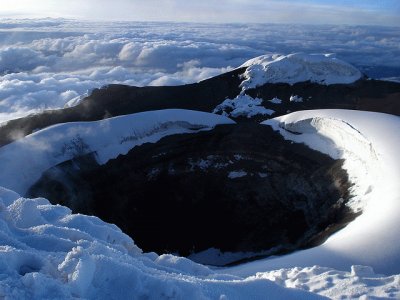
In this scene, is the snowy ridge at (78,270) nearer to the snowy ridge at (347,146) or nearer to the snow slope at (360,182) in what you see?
the snow slope at (360,182)

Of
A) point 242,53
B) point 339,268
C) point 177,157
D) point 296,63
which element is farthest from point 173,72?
point 339,268

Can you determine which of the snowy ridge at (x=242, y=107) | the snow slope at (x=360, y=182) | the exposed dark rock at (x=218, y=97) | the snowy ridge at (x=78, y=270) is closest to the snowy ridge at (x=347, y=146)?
the snow slope at (x=360, y=182)

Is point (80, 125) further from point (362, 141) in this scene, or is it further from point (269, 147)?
point (362, 141)

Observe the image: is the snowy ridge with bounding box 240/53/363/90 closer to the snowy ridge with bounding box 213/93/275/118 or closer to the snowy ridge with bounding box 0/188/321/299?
the snowy ridge with bounding box 213/93/275/118

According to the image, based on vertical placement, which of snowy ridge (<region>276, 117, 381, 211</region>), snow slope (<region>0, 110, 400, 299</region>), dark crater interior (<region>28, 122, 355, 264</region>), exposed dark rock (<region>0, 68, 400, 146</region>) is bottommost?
dark crater interior (<region>28, 122, 355, 264</region>)

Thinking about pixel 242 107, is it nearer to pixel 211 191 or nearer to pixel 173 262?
pixel 211 191

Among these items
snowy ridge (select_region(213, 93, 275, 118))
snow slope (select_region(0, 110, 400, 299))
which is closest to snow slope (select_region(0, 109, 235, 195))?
snow slope (select_region(0, 110, 400, 299))

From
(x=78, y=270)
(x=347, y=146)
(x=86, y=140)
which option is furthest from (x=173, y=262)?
(x=347, y=146)
